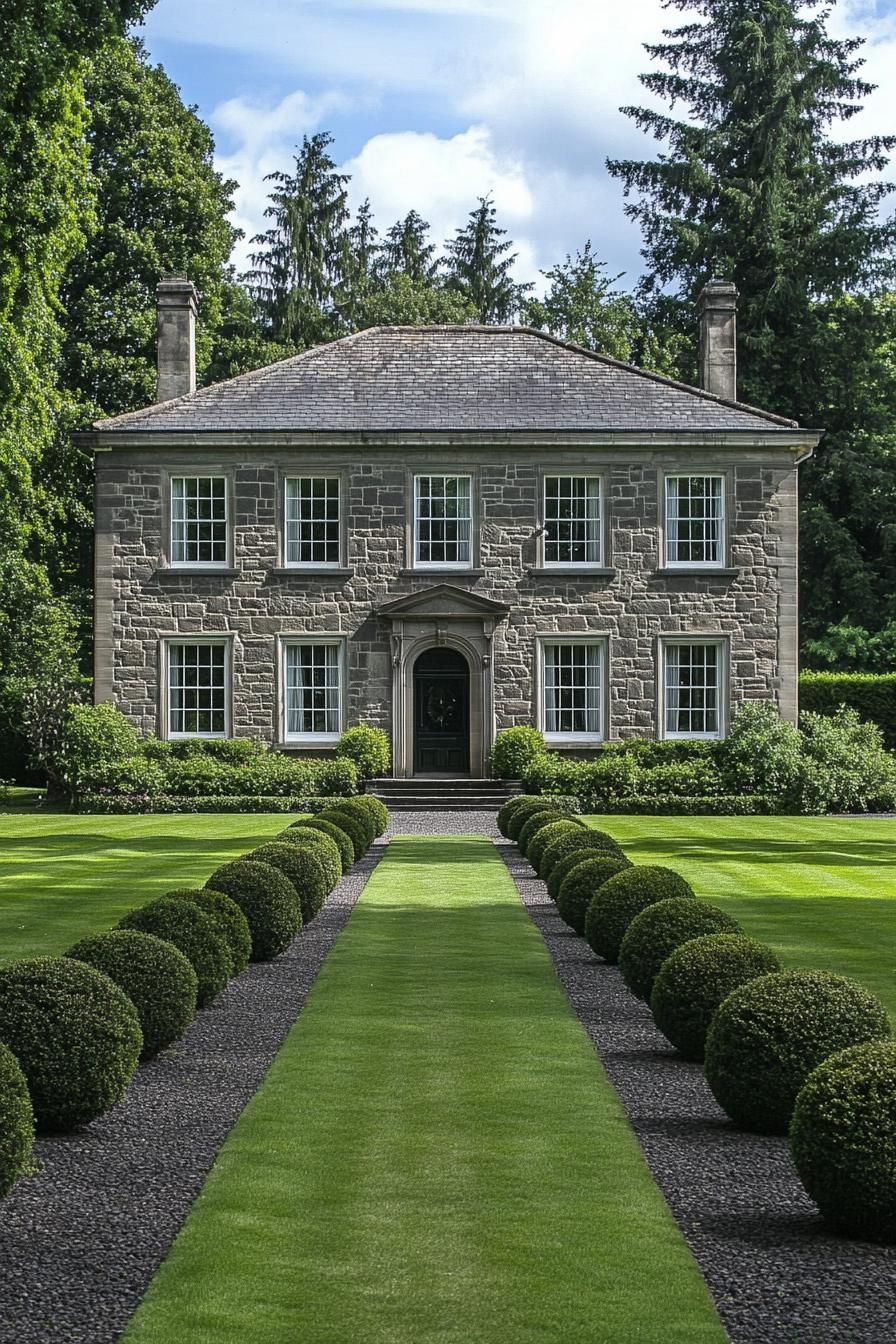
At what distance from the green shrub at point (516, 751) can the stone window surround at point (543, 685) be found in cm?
87

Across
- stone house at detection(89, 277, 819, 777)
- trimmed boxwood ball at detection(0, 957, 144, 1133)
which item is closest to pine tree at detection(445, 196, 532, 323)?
stone house at detection(89, 277, 819, 777)

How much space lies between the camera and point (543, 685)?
A: 32500mm

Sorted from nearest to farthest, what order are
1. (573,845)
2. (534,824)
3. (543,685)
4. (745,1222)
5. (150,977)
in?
(745,1222) → (150,977) → (573,845) → (534,824) → (543,685)

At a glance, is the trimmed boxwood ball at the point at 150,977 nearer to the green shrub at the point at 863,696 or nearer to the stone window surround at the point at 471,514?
the stone window surround at the point at 471,514

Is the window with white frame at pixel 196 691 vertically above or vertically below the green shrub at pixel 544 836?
above

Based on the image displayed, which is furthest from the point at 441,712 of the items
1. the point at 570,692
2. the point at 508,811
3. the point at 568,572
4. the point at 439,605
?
the point at 508,811

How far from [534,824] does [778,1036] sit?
41.2 feet

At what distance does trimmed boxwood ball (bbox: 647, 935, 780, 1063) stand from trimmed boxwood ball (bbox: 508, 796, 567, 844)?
11.9 meters

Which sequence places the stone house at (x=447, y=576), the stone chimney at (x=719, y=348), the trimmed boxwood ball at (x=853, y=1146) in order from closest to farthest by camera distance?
the trimmed boxwood ball at (x=853, y=1146)
the stone house at (x=447, y=576)
the stone chimney at (x=719, y=348)

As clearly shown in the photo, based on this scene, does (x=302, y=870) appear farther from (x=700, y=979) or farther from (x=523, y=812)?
(x=523, y=812)

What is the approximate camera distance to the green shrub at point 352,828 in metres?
19.8

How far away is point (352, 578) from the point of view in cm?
3250

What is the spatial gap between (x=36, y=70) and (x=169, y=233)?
21.5 m

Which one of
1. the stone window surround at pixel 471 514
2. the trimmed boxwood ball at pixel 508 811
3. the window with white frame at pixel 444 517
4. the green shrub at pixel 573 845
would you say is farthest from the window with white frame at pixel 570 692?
the green shrub at pixel 573 845
